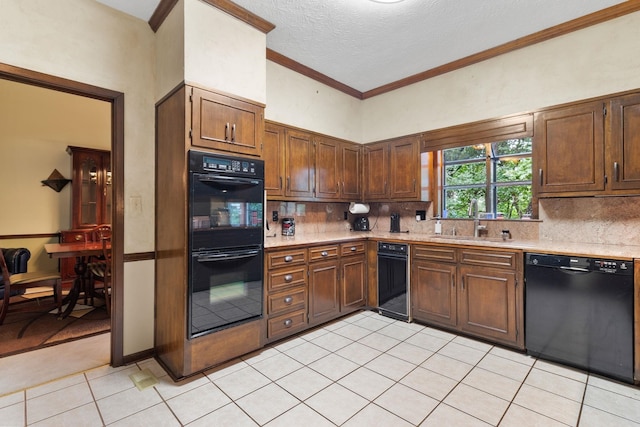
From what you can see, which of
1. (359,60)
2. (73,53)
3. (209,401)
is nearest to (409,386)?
(209,401)

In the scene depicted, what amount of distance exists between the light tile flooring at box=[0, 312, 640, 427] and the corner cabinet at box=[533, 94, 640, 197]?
1.58 metres

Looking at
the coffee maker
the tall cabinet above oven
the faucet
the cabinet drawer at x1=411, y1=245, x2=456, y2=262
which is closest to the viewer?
the tall cabinet above oven

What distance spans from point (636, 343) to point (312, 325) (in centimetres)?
258

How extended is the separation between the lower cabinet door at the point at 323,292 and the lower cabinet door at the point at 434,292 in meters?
0.87

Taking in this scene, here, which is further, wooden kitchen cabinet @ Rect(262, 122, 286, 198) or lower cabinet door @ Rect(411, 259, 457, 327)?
wooden kitchen cabinet @ Rect(262, 122, 286, 198)

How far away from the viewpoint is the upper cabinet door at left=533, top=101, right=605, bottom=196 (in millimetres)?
2711

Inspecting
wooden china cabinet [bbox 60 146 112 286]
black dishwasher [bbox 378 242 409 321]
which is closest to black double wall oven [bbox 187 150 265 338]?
black dishwasher [bbox 378 242 409 321]

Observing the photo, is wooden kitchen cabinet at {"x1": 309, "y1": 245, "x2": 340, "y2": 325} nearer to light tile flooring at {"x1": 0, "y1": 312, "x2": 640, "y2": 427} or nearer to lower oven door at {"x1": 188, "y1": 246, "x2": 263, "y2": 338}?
light tile flooring at {"x1": 0, "y1": 312, "x2": 640, "y2": 427}

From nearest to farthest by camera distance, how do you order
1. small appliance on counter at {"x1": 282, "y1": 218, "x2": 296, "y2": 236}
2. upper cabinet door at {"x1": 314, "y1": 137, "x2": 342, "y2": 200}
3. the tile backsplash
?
the tile backsplash < small appliance on counter at {"x1": 282, "y1": 218, "x2": 296, "y2": 236} < upper cabinet door at {"x1": 314, "y1": 137, "x2": 342, "y2": 200}

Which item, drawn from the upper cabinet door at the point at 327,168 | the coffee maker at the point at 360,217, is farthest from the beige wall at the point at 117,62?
the coffee maker at the point at 360,217

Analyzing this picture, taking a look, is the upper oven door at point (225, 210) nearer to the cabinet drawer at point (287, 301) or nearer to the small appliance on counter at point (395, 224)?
the cabinet drawer at point (287, 301)

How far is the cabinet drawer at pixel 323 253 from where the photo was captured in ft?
10.6

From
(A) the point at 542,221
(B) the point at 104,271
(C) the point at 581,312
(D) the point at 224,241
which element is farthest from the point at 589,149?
(B) the point at 104,271

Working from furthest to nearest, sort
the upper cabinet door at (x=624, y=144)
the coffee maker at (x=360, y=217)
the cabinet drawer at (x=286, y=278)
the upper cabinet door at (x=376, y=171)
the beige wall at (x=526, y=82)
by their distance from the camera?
the coffee maker at (x=360, y=217), the upper cabinet door at (x=376, y=171), the cabinet drawer at (x=286, y=278), the beige wall at (x=526, y=82), the upper cabinet door at (x=624, y=144)
